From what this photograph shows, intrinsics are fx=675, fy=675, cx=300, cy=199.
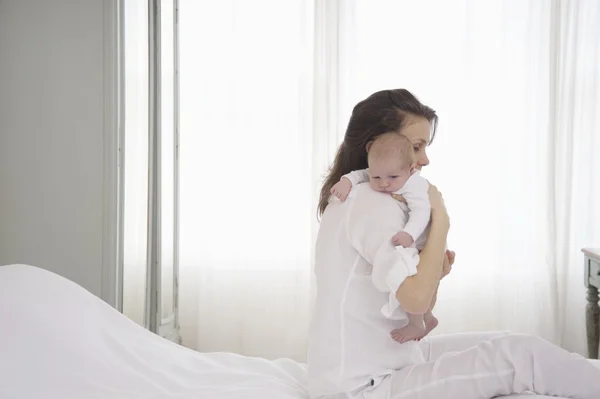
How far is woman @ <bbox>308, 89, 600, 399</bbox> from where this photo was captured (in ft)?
3.97

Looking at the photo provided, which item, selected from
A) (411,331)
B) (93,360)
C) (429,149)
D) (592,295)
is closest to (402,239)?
(411,331)

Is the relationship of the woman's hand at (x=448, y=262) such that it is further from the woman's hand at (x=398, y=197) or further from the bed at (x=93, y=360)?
the bed at (x=93, y=360)

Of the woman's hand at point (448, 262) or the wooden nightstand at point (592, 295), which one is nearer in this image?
the woman's hand at point (448, 262)

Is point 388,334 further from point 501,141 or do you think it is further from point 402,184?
point 501,141

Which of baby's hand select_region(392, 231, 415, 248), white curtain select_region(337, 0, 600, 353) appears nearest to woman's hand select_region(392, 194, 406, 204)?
baby's hand select_region(392, 231, 415, 248)

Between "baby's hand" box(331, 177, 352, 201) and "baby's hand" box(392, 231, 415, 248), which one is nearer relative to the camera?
"baby's hand" box(392, 231, 415, 248)

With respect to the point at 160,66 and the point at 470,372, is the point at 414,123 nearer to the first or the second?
the point at 470,372

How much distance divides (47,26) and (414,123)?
98.0 inches

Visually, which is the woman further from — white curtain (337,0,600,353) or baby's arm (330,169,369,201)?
white curtain (337,0,600,353)

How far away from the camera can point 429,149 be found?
3744 mm

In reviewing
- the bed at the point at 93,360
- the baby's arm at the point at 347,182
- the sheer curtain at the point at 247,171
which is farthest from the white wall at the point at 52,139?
the baby's arm at the point at 347,182

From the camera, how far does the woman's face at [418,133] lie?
157 cm

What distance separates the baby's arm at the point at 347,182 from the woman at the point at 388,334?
25 millimetres

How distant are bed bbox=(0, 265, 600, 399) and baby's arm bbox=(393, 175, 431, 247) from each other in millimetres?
355
